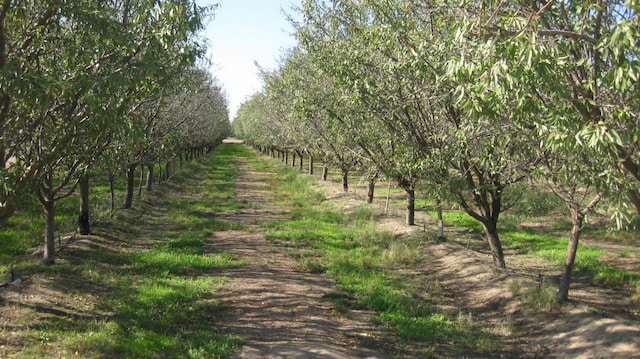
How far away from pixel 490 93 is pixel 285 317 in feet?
21.7

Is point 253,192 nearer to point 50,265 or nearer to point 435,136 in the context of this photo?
point 50,265

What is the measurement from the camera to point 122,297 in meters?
10.4

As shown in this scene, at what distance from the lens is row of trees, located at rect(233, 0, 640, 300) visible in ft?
15.9

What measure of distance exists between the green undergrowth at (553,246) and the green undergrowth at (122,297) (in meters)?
9.73

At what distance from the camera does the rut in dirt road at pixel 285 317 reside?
8.31 m

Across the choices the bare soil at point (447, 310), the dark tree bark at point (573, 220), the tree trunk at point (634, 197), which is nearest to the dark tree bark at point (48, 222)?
the bare soil at point (447, 310)

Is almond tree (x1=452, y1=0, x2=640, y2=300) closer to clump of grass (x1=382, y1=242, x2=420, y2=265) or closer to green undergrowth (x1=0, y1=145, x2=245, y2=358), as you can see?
green undergrowth (x1=0, y1=145, x2=245, y2=358)

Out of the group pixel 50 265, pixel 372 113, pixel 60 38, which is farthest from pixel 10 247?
pixel 372 113

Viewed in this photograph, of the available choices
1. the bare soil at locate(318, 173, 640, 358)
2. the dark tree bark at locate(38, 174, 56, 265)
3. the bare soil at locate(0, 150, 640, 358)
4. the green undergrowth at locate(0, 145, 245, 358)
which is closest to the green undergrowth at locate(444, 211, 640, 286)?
the bare soil at locate(318, 173, 640, 358)

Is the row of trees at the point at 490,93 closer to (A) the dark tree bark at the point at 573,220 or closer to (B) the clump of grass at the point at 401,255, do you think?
(A) the dark tree bark at the point at 573,220

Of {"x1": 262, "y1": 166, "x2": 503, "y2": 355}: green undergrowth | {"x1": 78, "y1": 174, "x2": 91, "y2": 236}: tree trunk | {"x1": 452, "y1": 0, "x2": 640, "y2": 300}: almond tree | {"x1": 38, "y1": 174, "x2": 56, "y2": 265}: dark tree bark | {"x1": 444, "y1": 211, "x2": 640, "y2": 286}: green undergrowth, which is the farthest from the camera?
{"x1": 78, "y1": 174, "x2": 91, "y2": 236}: tree trunk

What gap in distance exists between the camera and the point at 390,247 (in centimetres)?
1602

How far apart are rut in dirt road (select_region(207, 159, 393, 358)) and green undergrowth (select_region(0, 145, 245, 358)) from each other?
1.24 feet

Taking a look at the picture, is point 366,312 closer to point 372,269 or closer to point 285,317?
point 285,317
